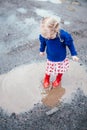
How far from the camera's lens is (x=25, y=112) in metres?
4.45

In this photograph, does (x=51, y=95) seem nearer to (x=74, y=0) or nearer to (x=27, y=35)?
(x=27, y=35)

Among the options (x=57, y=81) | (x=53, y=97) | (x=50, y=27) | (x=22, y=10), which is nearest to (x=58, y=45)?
(x=50, y=27)

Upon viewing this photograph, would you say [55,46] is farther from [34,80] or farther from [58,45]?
[34,80]

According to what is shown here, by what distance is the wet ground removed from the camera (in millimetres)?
4320

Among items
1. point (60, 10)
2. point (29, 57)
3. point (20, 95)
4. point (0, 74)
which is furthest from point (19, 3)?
point (20, 95)

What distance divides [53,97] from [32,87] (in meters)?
0.37

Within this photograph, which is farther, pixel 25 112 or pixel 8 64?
pixel 8 64

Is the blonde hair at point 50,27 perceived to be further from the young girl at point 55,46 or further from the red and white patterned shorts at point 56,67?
the red and white patterned shorts at point 56,67

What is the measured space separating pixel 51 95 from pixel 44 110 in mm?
380

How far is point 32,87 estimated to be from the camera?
489 centimetres

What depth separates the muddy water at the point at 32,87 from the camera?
4.63 metres

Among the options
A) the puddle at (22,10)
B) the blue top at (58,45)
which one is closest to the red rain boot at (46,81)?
the blue top at (58,45)

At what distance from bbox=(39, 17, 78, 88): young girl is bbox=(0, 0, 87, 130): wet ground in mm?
273

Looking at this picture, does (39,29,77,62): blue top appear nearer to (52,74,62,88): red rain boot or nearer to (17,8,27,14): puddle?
→ (52,74,62,88): red rain boot
